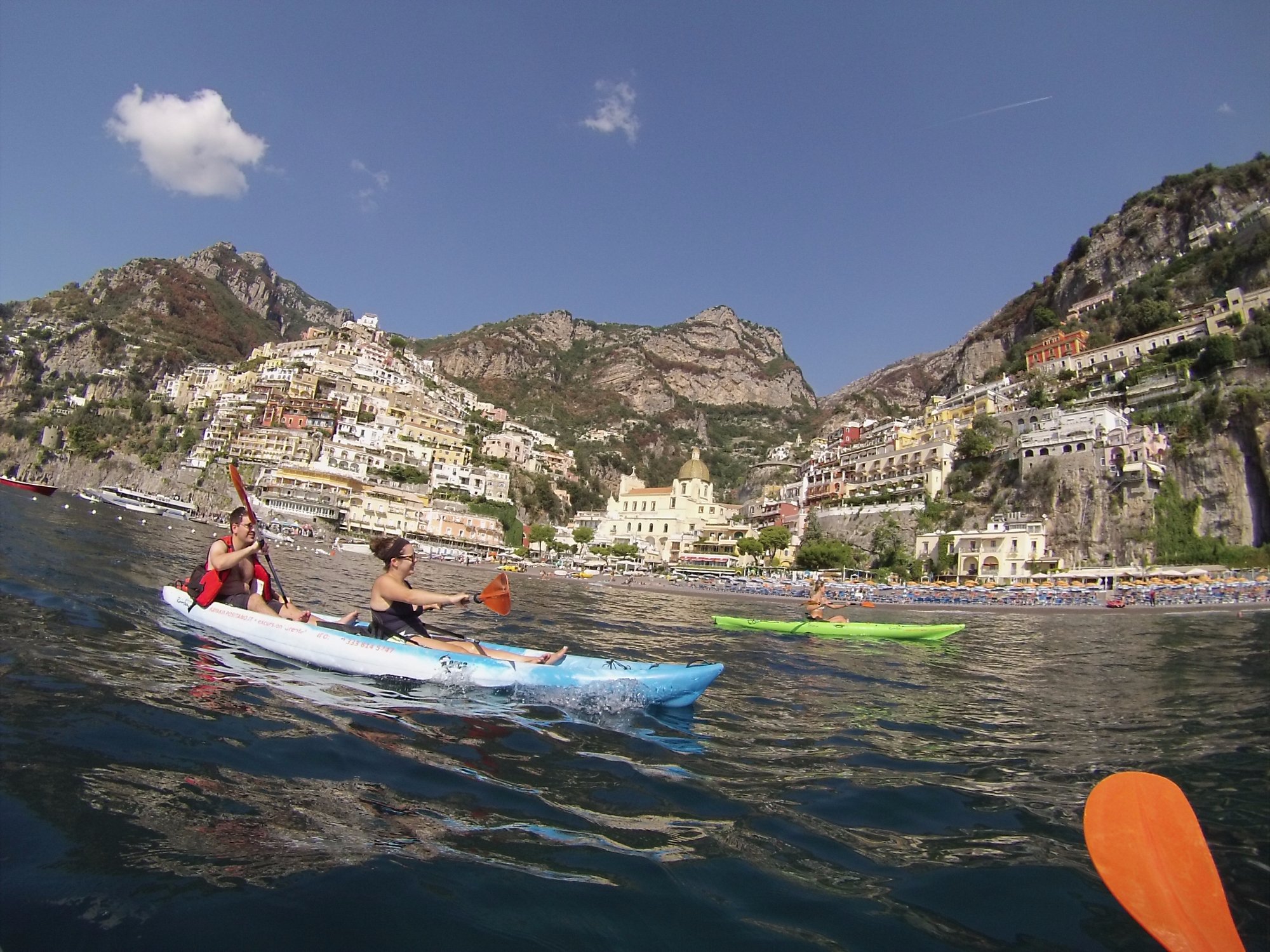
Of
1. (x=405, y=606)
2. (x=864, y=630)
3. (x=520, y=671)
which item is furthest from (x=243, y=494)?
(x=864, y=630)

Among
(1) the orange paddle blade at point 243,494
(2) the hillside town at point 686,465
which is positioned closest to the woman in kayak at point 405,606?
(1) the orange paddle blade at point 243,494

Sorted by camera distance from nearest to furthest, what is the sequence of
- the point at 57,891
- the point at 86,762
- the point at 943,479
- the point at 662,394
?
the point at 57,891, the point at 86,762, the point at 943,479, the point at 662,394

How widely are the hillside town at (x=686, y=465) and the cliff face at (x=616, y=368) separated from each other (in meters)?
57.4

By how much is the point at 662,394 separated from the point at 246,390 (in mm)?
107159

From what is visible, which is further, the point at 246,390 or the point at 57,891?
the point at 246,390

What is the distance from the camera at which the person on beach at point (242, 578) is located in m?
7.80

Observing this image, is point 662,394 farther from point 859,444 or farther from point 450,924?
point 450,924

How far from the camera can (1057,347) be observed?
68750mm

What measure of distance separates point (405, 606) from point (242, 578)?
119 inches

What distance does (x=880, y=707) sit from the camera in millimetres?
7812

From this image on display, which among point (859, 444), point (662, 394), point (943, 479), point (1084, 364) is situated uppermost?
point (662, 394)

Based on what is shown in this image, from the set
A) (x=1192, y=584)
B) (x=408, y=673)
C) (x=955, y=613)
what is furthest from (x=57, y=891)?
(x=1192, y=584)

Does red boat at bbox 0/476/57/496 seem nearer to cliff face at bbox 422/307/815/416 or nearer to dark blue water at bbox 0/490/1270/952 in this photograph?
dark blue water at bbox 0/490/1270/952

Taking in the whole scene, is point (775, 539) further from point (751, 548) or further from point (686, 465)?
point (686, 465)
